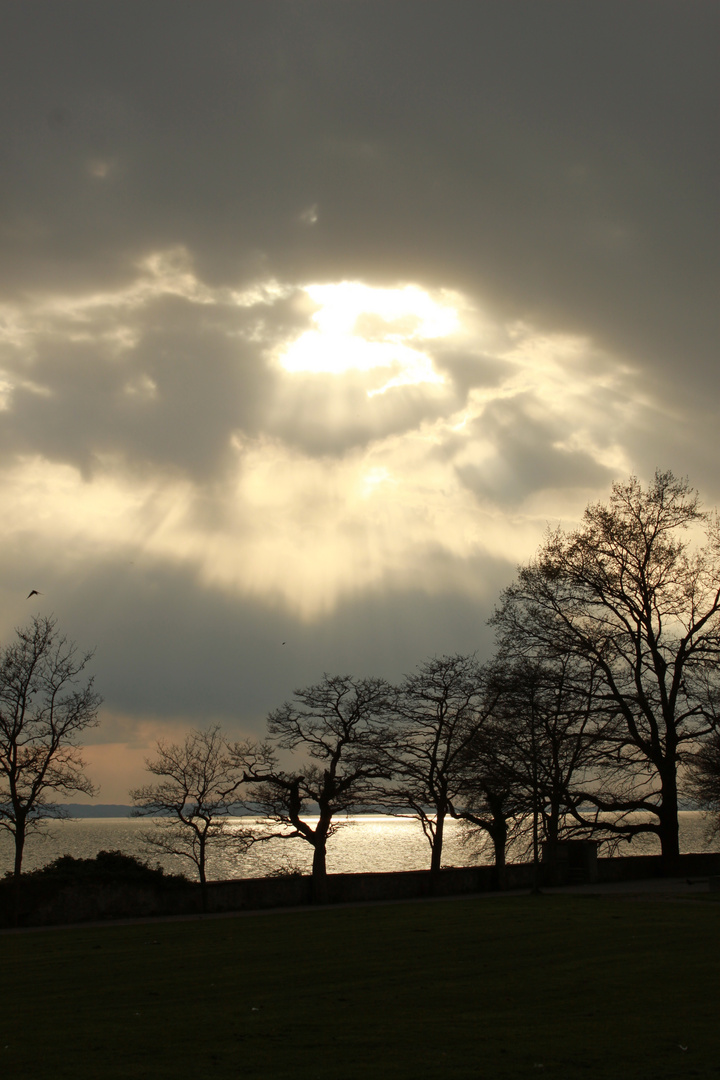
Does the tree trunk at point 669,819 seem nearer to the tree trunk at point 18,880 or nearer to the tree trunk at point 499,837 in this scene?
the tree trunk at point 499,837

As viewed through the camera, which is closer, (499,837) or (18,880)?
(18,880)

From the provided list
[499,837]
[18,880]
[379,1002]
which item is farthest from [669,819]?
[379,1002]

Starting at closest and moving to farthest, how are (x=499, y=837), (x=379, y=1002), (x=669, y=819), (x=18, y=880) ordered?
1. (x=379, y=1002)
2. (x=18, y=880)
3. (x=669, y=819)
4. (x=499, y=837)

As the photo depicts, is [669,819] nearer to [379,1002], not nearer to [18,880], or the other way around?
[18,880]

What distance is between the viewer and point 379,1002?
11398 mm

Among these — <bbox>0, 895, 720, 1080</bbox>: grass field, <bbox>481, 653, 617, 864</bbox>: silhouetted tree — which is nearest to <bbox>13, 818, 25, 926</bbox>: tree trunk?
<bbox>0, 895, 720, 1080</bbox>: grass field

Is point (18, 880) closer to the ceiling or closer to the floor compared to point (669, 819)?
closer to the floor

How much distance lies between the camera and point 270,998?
11.9m

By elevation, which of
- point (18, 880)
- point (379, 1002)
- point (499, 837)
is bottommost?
point (18, 880)

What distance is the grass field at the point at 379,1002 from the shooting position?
27.0 feet

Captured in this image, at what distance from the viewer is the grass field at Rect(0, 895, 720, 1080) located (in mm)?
8242

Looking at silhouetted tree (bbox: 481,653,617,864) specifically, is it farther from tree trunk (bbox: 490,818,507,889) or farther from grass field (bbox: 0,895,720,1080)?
grass field (bbox: 0,895,720,1080)

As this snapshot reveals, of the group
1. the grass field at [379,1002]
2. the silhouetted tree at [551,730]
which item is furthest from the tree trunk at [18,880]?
the silhouetted tree at [551,730]

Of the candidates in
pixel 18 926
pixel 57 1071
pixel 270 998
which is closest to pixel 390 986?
pixel 270 998
